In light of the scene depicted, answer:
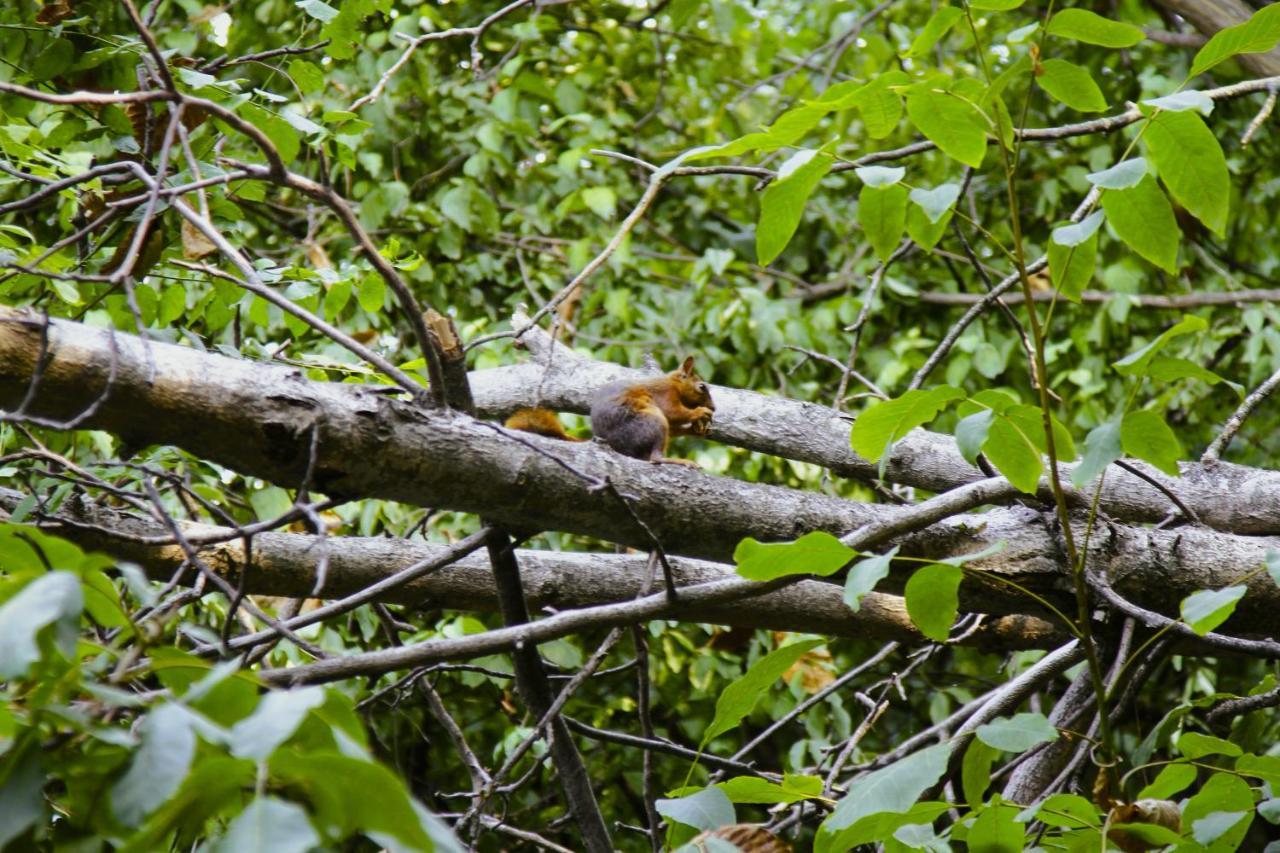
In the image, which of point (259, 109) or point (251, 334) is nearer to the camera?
point (259, 109)

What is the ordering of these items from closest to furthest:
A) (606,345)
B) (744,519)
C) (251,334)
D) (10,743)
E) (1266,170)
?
(10,743), (744,519), (251,334), (606,345), (1266,170)

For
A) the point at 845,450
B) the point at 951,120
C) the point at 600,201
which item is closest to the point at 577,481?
the point at 951,120

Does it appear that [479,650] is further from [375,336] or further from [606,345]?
[606,345]

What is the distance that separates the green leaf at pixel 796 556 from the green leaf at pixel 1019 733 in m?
0.27

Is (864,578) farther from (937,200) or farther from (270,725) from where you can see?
(270,725)

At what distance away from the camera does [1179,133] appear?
1.50 meters

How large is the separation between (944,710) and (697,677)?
90cm

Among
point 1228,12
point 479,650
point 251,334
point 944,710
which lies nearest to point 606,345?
point 251,334

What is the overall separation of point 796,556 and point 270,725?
28.7 inches

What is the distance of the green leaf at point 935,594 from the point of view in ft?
4.95

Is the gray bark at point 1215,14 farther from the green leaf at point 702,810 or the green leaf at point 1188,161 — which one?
the green leaf at point 702,810

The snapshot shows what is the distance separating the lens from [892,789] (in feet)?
4.68

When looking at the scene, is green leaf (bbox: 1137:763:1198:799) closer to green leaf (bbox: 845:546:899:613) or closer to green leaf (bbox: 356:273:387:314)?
green leaf (bbox: 845:546:899:613)

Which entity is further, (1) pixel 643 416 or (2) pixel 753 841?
(1) pixel 643 416
